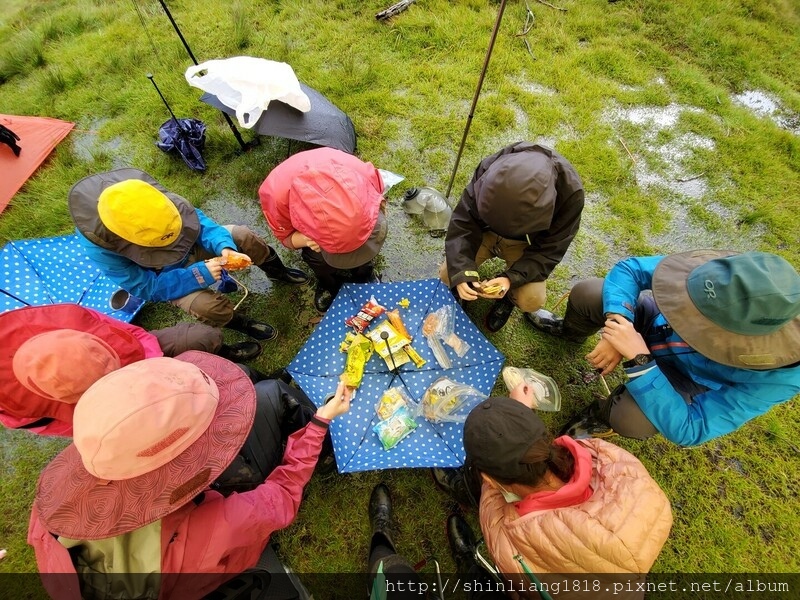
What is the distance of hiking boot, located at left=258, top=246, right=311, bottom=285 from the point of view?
3.60 meters

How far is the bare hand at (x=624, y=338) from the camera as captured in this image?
2424 millimetres

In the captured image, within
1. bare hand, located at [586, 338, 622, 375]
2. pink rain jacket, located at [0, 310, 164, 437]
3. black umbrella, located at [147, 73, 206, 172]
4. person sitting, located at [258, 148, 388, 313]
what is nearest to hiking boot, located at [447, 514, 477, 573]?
bare hand, located at [586, 338, 622, 375]

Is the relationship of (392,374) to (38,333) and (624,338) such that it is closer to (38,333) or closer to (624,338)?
(624,338)

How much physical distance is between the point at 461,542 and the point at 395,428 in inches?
40.6

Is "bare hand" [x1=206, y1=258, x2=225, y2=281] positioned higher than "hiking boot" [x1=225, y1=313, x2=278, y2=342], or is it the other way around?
"bare hand" [x1=206, y1=258, x2=225, y2=281]

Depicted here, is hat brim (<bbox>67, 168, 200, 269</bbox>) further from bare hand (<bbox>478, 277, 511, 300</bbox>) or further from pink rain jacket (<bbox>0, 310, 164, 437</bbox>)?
bare hand (<bbox>478, 277, 511, 300</bbox>)

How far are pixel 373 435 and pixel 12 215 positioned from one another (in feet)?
15.7

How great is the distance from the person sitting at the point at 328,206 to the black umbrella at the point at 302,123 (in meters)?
0.94

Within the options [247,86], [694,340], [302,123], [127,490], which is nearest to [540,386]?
[694,340]

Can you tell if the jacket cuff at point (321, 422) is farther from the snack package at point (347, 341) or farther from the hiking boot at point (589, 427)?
the hiking boot at point (589, 427)

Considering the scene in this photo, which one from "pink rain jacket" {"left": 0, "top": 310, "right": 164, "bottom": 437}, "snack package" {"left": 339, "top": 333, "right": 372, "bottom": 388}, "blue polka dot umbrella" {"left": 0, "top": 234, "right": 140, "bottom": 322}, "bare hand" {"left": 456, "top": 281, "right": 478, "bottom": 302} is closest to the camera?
"pink rain jacket" {"left": 0, "top": 310, "right": 164, "bottom": 437}

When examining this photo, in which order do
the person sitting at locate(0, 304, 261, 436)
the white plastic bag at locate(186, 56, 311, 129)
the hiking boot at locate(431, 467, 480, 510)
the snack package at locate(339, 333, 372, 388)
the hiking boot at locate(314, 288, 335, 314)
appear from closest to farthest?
the person sitting at locate(0, 304, 261, 436) < the snack package at locate(339, 333, 372, 388) < the hiking boot at locate(431, 467, 480, 510) < the white plastic bag at locate(186, 56, 311, 129) < the hiking boot at locate(314, 288, 335, 314)

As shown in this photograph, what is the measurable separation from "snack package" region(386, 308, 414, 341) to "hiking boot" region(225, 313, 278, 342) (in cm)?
135

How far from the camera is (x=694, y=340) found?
2.01m
